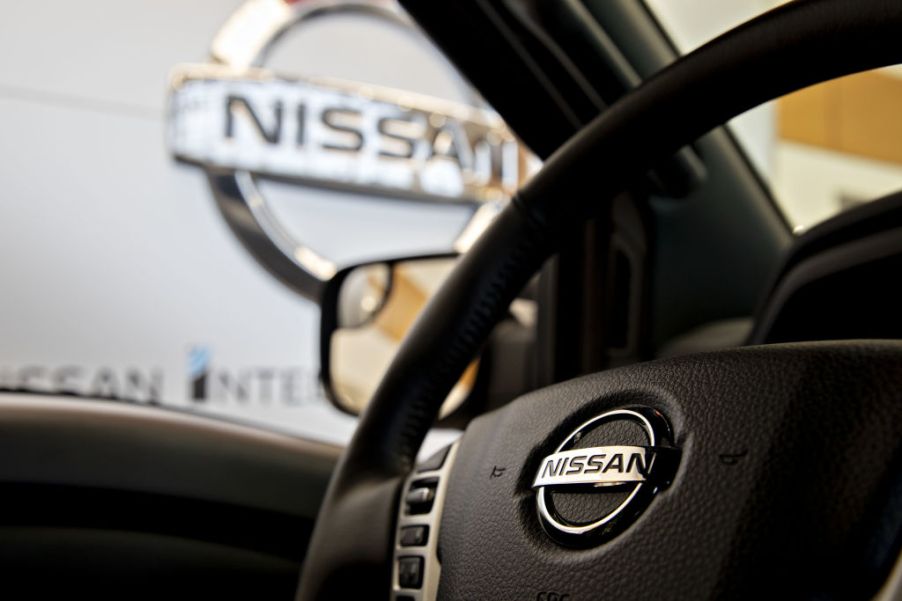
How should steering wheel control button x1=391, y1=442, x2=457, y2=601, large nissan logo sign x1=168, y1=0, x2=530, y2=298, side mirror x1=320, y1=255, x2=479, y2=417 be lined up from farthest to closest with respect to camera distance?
large nissan logo sign x1=168, y1=0, x2=530, y2=298 < side mirror x1=320, y1=255, x2=479, y2=417 < steering wheel control button x1=391, y1=442, x2=457, y2=601

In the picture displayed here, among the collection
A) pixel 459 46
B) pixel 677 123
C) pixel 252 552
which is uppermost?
pixel 459 46

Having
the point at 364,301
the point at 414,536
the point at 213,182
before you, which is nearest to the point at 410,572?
the point at 414,536

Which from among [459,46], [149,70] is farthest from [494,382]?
[149,70]

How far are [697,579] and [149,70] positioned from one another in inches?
112

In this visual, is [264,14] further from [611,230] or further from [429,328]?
[429,328]

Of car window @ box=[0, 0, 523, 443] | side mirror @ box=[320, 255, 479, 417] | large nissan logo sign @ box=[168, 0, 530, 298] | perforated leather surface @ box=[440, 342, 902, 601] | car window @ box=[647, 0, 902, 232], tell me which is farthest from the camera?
car window @ box=[647, 0, 902, 232]

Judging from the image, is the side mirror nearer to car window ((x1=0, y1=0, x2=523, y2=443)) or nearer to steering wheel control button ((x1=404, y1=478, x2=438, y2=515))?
steering wheel control button ((x1=404, y1=478, x2=438, y2=515))

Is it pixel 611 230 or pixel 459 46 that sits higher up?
pixel 459 46

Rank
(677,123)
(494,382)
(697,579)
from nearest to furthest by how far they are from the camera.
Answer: (697,579) < (677,123) < (494,382)

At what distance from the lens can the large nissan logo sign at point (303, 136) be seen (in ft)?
9.66

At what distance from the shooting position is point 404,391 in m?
0.54

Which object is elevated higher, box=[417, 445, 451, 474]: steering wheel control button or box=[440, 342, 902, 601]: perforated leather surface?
box=[440, 342, 902, 601]: perforated leather surface

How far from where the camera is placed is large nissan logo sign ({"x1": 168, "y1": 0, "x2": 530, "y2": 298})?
2.94 meters

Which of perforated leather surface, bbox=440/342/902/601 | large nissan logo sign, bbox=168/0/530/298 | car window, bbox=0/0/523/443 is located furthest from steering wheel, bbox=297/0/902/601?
large nissan logo sign, bbox=168/0/530/298
